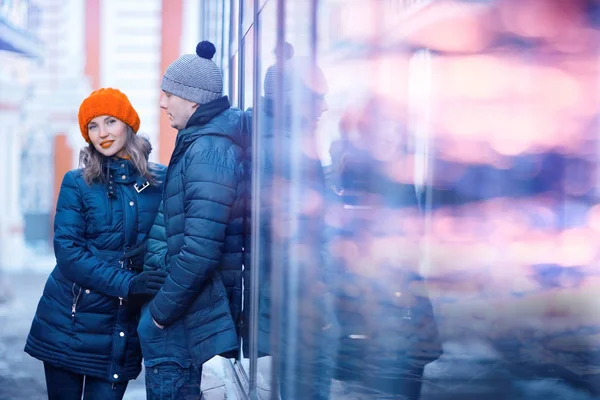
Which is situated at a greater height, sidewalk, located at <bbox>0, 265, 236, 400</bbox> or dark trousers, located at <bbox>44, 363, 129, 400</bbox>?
dark trousers, located at <bbox>44, 363, 129, 400</bbox>

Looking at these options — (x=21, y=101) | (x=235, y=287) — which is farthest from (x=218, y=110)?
(x=21, y=101)

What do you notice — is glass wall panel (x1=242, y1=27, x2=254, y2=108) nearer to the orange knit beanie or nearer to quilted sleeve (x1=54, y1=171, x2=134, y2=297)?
the orange knit beanie

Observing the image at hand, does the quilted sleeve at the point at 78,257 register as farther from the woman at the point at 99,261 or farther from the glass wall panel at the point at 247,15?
the glass wall panel at the point at 247,15

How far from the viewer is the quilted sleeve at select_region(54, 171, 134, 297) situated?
9.43 feet

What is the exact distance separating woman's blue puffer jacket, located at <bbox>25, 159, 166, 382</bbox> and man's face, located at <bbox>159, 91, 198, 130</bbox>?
0.27 meters

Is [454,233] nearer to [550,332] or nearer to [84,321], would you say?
[550,332]

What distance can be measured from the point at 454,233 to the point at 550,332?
2.45 ft

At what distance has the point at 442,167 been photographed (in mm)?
2166

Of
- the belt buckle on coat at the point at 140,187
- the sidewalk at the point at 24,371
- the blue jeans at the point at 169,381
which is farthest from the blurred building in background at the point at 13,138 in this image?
the blue jeans at the point at 169,381

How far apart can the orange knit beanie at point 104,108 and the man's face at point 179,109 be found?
22 centimetres

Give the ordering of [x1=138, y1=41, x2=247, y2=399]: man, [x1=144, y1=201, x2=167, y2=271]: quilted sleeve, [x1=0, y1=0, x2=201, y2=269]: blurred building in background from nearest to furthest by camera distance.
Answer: [x1=138, y1=41, x2=247, y2=399]: man → [x1=144, y1=201, x2=167, y2=271]: quilted sleeve → [x1=0, y1=0, x2=201, y2=269]: blurred building in background

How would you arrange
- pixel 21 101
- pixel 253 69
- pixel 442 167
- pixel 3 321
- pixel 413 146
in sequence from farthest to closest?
pixel 21 101
pixel 3 321
pixel 253 69
pixel 442 167
pixel 413 146

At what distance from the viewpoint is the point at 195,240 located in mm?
2566

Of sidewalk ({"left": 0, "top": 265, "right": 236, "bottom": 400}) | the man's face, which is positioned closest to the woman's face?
the man's face
